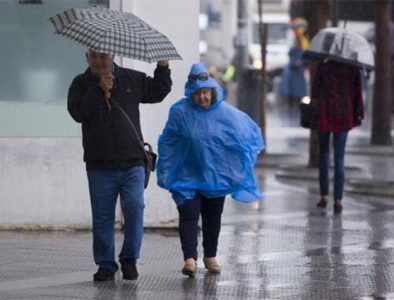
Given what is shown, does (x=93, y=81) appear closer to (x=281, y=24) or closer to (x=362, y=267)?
(x=362, y=267)

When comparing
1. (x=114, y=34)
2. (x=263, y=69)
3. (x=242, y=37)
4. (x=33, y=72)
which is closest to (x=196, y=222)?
(x=114, y=34)

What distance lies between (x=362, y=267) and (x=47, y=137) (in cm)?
316

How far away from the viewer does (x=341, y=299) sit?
30.2ft

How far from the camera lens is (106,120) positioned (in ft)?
31.4

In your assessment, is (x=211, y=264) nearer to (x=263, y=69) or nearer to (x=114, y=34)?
(x=114, y=34)

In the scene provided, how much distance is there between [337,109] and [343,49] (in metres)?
0.64

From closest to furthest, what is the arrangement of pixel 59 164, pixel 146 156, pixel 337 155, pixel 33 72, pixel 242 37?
pixel 146 156, pixel 59 164, pixel 33 72, pixel 337 155, pixel 242 37

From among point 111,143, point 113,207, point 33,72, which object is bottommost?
point 113,207

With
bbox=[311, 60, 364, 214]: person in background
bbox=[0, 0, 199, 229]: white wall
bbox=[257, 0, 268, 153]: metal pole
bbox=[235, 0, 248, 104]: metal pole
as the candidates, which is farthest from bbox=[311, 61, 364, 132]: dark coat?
bbox=[235, 0, 248, 104]: metal pole

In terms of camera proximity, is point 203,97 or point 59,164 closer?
point 203,97

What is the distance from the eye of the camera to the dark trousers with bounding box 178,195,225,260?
999 cm

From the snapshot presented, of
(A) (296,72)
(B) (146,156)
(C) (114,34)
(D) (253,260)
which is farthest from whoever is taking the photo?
(A) (296,72)

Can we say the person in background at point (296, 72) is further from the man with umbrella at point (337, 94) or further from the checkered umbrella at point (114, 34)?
the checkered umbrella at point (114, 34)

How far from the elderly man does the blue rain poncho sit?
0.33 meters
